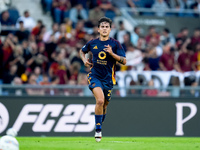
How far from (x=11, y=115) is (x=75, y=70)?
9.49ft

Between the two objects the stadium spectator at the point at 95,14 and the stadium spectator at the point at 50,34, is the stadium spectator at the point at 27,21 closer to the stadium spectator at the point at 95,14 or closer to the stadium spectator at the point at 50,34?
the stadium spectator at the point at 50,34

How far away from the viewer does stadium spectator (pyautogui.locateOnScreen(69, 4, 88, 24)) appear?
20.3 meters

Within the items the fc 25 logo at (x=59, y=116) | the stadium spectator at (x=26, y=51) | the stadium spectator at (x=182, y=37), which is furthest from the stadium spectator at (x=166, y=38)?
the fc 25 logo at (x=59, y=116)

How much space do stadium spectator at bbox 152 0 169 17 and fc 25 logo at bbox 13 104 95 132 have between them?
815 cm

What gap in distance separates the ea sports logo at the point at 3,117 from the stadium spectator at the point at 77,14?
6732 mm

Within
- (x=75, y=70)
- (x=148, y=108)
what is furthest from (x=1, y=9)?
(x=148, y=108)

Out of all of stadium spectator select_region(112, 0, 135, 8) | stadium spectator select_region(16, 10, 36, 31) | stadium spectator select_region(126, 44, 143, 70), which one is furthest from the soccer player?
stadium spectator select_region(112, 0, 135, 8)

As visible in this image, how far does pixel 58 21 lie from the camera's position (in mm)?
20375

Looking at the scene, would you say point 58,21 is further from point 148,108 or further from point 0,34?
point 148,108

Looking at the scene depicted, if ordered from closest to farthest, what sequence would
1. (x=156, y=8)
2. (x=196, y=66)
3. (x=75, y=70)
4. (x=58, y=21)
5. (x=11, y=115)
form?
(x=11, y=115), (x=75, y=70), (x=196, y=66), (x=58, y=21), (x=156, y=8)

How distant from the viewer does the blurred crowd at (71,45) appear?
53.9 ft

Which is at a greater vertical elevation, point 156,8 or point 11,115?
point 156,8

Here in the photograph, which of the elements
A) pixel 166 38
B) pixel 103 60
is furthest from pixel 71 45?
pixel 103 60

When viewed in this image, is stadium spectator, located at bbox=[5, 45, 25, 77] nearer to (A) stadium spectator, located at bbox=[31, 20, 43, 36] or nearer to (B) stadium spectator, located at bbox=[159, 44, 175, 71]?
(A) stadium spectator, located at bbox=[31, 20, 43, 36]
